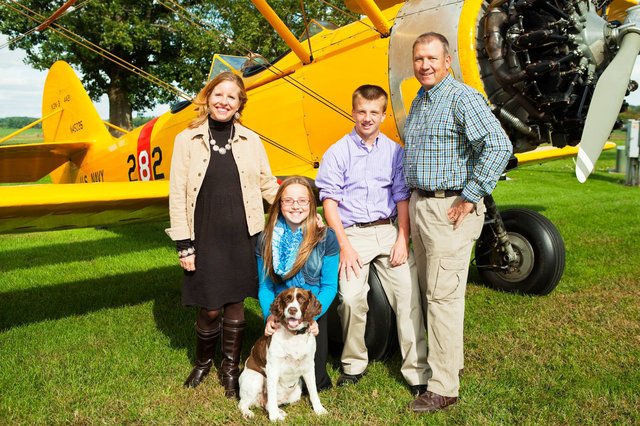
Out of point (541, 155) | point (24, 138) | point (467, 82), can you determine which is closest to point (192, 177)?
point (467, 82)

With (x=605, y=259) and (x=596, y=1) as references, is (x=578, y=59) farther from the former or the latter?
(x=605, y=259)

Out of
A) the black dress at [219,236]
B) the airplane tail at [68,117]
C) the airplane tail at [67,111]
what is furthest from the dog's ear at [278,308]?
the airplane tail at [67,111]

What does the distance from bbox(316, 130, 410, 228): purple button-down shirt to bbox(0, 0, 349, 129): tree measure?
17.1 m

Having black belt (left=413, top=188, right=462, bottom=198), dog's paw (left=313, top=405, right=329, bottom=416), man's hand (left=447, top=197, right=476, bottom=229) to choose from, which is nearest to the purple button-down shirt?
black belt (left=413, top=188, right=462, bottom=198)

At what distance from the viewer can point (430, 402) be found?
294 centimetres

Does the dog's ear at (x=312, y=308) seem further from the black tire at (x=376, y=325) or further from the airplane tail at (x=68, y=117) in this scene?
the airplane tail at (x=68, y=117)

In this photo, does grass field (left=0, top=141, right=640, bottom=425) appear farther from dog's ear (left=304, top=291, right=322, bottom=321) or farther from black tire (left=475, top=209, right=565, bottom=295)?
dog's ear (left=304, top=291, right=322, bottom=321)

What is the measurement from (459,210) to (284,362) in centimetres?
118

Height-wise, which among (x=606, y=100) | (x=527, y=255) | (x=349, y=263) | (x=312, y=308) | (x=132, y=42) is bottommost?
(x=527, y=255)

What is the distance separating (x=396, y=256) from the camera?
3.18 meters

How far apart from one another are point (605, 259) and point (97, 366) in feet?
17.9

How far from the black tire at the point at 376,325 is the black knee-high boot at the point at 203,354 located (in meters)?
0.74

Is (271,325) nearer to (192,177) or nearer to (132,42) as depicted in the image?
(192,177)

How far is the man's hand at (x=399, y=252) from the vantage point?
3168 millimetres
